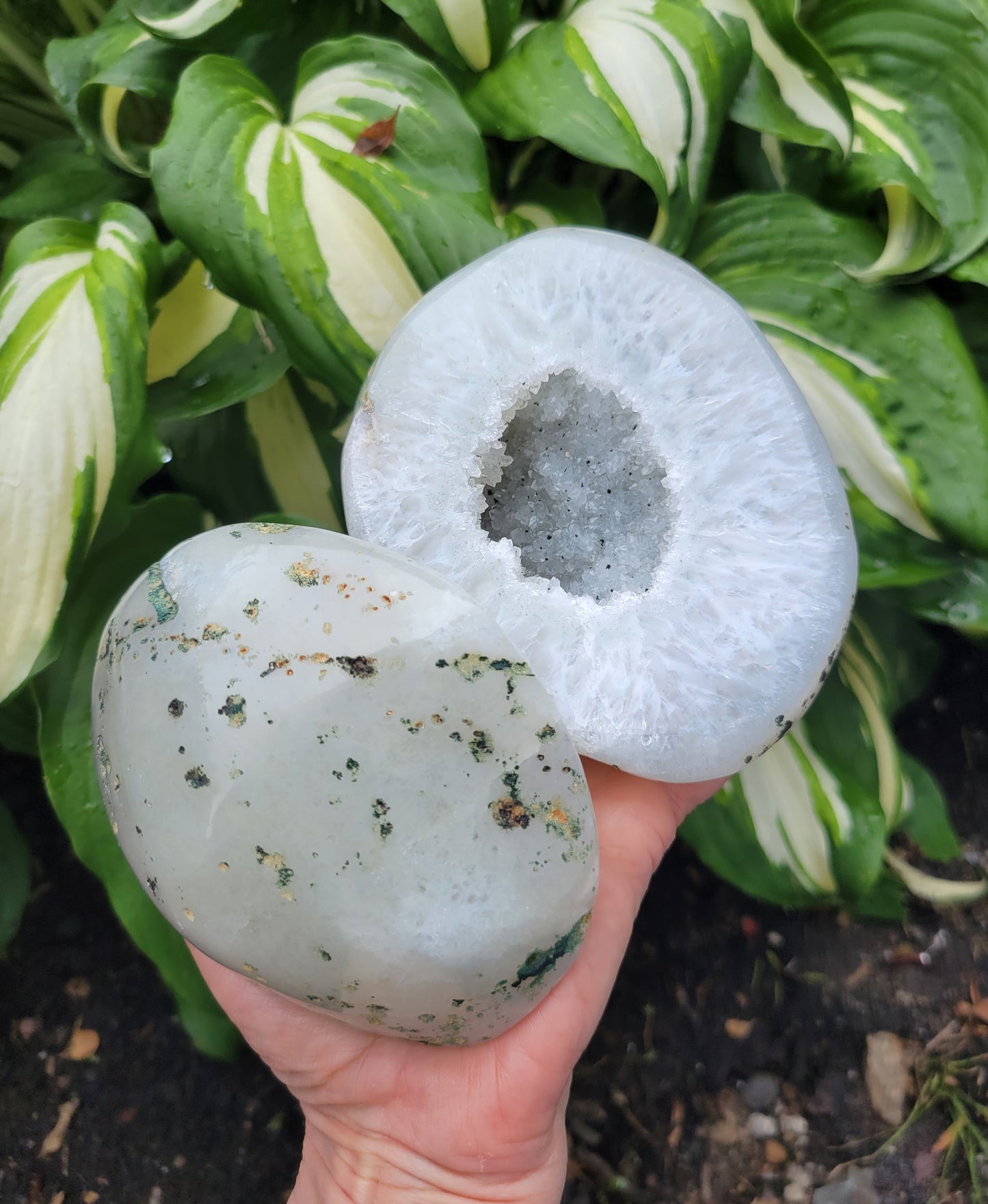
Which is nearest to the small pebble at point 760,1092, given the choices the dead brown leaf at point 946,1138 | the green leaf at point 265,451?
the dead brown leaf at point 946,1138

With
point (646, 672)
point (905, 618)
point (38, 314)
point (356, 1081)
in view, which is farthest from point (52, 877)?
point (905, 618)

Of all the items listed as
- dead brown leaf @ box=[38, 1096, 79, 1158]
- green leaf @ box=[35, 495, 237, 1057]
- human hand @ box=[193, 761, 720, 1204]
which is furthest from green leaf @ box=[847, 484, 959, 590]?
dead brown leaf @ box=[38, 1096, 79, 1158]

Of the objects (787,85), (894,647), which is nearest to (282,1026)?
(894,647)

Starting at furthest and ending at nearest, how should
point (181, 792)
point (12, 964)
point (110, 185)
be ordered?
point (12, 964) < point (110, 185) < point (181, 792)

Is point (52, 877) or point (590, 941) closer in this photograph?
point (590, 941)

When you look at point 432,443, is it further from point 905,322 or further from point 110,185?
point 110,185

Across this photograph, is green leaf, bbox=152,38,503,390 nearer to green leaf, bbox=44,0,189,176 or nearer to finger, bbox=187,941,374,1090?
green leaf, bbox=44,0,189,176
